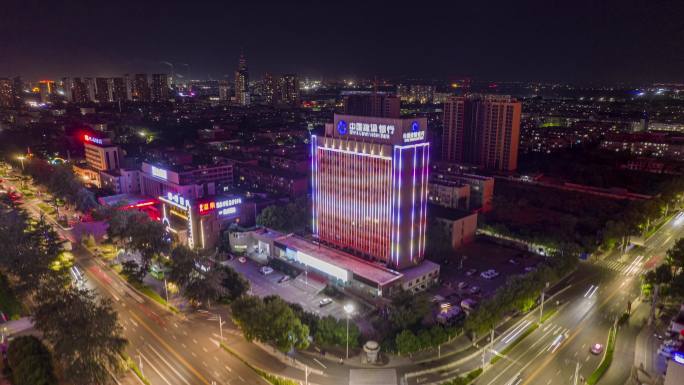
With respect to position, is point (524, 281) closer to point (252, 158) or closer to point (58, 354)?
point (58, 354)

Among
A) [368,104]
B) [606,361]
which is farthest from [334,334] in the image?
[368,104]

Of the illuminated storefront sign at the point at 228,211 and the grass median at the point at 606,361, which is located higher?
the illuminated storefront sign at the point at 228,211

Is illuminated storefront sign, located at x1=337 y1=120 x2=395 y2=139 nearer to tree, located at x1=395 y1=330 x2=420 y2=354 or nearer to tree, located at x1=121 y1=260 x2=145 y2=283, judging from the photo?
tree, located at x1=395 y1=330 x2=420 y2=354

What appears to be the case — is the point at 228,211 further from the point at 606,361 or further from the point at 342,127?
the point at 606,361

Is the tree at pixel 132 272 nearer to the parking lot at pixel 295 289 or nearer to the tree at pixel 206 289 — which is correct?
the tree at pixel 206 289

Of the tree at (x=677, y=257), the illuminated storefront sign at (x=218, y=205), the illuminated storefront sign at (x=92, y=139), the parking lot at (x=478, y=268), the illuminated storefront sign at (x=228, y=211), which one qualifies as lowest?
the parking lot at (x=478, y=268)

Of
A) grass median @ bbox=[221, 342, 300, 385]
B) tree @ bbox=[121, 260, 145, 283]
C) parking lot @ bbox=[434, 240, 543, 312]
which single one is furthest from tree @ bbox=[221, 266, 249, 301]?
parking lot @ bbox=[434, 240, 543, 312]

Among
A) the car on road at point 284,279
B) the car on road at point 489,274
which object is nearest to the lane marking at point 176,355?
the car on road at point 284,279
